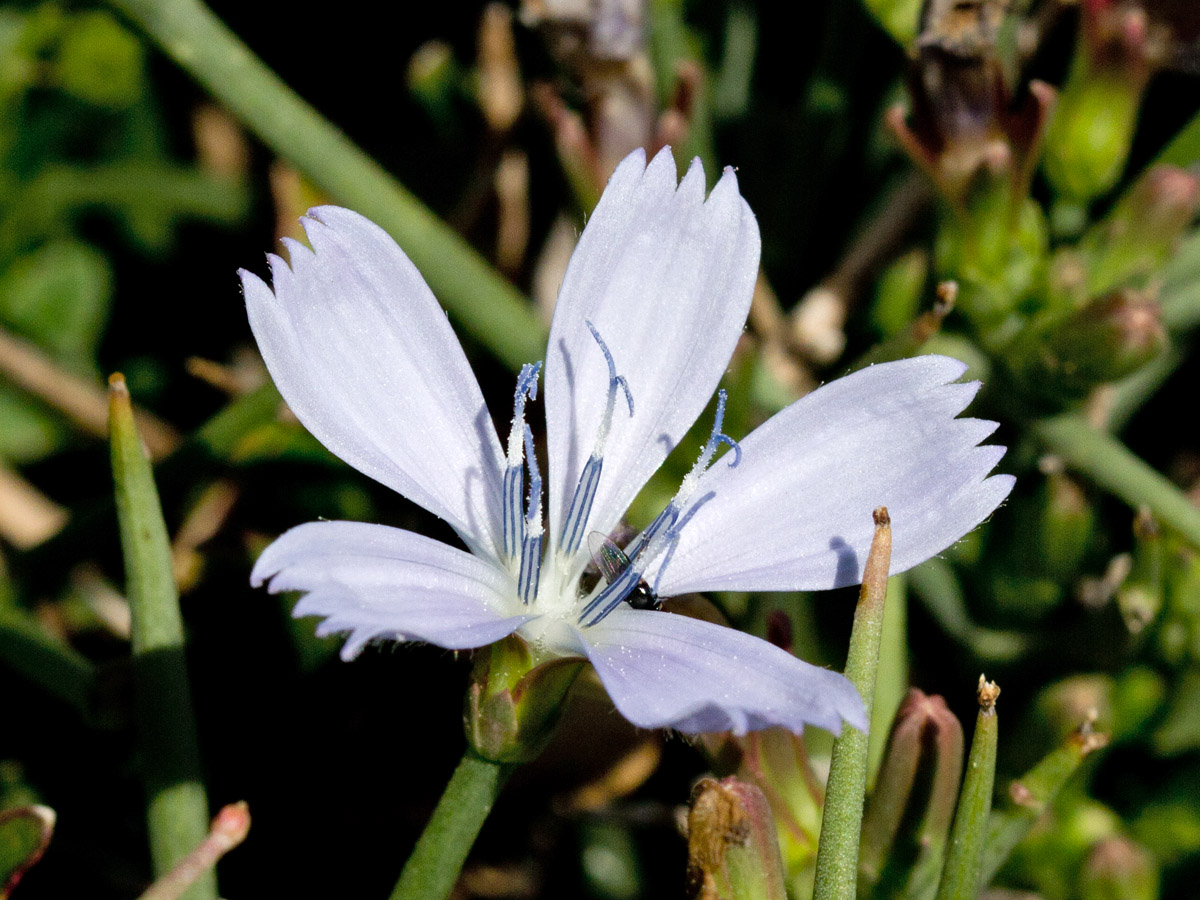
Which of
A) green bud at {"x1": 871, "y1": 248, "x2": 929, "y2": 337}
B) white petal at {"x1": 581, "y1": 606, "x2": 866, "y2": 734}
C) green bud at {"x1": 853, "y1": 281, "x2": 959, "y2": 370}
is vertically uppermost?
green bud at {"x1": 853, "y1": 281, "x2": 959, "y2": 370}

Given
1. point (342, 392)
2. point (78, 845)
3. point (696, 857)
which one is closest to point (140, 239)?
point (78, 845)

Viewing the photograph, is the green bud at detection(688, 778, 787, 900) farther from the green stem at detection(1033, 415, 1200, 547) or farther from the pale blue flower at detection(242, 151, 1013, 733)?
the green stem at detection(1033, 415, 1200, 547)

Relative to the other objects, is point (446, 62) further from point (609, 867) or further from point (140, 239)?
point (609, 867)

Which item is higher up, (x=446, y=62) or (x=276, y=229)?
(x=446, y=62)

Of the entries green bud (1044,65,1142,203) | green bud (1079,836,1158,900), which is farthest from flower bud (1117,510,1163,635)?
green bud (1044,65,1142,203)

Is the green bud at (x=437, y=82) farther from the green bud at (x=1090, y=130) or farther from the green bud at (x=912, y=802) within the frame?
the green bud at (x=912, y=802)

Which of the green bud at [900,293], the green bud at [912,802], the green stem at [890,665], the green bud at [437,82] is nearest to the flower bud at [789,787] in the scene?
the green bud at [912,802]

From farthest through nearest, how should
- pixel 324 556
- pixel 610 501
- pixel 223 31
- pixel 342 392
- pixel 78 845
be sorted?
1. pixel 78 845
2. pixel 223 31
3. pixel 610 501
4. pixel 342 392
5. pixel 324 556

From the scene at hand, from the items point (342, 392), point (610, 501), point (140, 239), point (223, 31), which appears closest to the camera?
point (342, 392)
